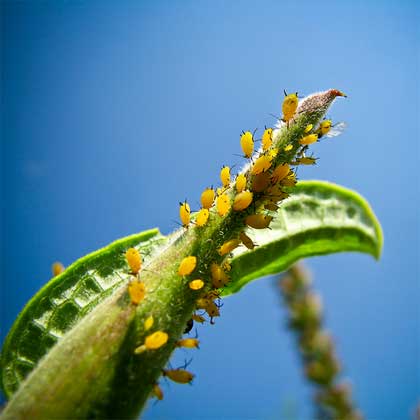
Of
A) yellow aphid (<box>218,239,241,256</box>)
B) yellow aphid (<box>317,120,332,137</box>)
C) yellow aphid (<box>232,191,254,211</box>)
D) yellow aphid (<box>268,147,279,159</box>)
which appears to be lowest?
yellow aphid (<box>218,239,241,256</box>)

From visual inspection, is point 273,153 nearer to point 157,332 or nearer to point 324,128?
point 324,128

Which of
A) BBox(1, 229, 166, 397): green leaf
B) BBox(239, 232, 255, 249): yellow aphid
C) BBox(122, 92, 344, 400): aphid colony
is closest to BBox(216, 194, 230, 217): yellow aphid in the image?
BBox(122, 92, 344, 400): aphid colony

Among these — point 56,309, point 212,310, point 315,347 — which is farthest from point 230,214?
point 315,347

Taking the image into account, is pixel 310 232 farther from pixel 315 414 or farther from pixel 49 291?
pixel 315 414

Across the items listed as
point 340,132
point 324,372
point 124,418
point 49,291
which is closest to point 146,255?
point 49,291

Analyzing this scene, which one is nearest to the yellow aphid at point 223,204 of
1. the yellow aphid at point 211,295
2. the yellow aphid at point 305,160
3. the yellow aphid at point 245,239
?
the yellow aphid at point 245,239

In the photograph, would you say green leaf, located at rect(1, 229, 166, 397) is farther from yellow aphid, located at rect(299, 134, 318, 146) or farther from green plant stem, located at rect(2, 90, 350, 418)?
yellow aphid, located at rect(299, 134, 318, 146)

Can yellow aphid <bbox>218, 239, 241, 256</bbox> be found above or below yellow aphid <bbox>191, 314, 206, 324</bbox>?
above
